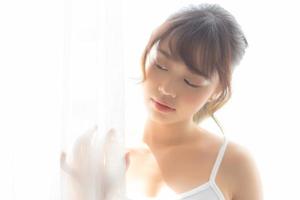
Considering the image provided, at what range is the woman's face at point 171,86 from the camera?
103 cm

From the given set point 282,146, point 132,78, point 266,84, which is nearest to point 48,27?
point 132,78

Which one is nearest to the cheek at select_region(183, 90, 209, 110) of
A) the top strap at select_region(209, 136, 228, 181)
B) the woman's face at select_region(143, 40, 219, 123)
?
the woman's face at select_region(143, 40, 219, 123)

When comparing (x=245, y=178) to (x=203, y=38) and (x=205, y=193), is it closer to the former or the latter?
(x=205, y=193)

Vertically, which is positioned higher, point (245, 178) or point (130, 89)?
point (130, 89)

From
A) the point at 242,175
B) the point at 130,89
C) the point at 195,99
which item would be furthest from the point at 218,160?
the point at 130,89

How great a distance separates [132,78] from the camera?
1.11 metres

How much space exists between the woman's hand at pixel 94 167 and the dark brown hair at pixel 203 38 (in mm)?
228

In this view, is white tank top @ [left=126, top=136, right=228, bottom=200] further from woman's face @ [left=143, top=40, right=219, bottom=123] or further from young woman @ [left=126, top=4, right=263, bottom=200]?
woman's face @ [left=143, top=40, right=219, bottom=123]

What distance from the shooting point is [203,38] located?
1.02 meters

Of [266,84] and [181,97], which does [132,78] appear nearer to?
[181,97]

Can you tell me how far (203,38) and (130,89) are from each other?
30 cm

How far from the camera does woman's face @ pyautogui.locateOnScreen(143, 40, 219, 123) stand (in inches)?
40.5

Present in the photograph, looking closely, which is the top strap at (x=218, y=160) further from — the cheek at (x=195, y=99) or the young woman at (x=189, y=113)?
the cheek at (x=195, y=99)

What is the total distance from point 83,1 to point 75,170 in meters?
0.31
